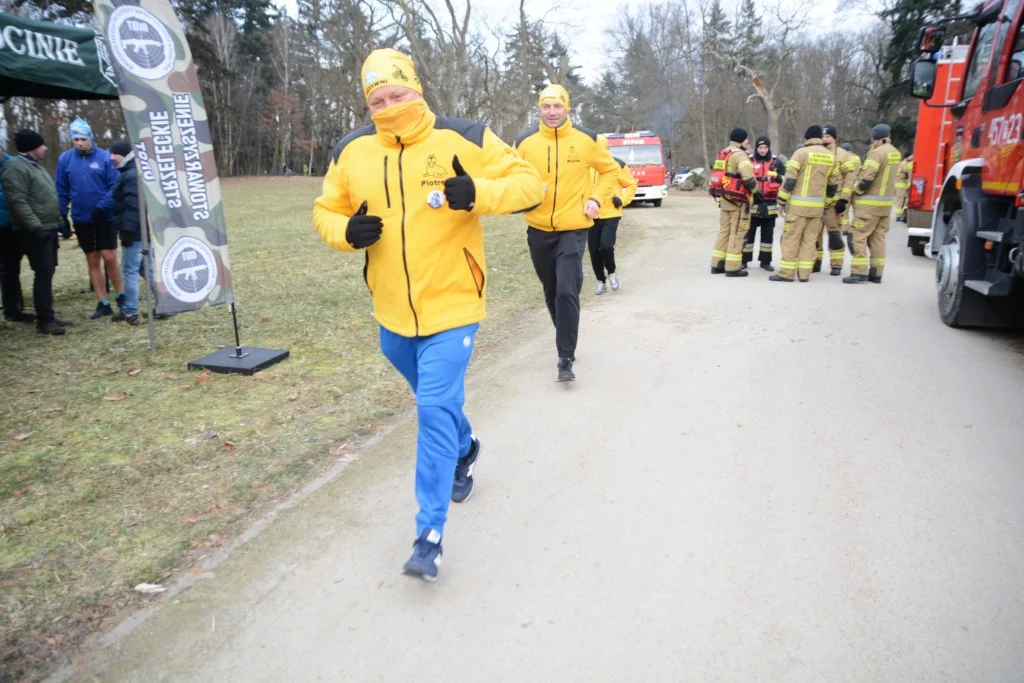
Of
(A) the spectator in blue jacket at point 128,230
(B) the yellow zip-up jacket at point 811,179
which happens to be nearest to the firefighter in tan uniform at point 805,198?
(B) the yellow zip-up jacket at point 811,179

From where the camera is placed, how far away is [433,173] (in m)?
3.22

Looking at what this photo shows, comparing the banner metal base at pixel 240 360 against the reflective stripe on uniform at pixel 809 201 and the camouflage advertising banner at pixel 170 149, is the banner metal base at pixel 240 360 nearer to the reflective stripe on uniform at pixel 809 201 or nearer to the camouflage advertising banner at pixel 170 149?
the camouflage advertising banner at pixel 170 149

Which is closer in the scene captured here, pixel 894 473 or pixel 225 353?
pixel 894 473

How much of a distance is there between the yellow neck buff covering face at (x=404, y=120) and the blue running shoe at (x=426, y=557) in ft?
5.60

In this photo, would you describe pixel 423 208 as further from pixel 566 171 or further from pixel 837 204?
pixel 837 204

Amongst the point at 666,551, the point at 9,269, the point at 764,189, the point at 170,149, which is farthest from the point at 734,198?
the point at 9,269

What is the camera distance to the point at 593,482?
13.3 feet

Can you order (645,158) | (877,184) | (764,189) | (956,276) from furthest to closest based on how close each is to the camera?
(645,158)
(764,189)
(877,184)
(956,276)

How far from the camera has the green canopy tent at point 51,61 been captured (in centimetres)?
659

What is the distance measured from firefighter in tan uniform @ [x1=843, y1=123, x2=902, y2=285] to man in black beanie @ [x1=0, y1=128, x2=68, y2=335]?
9598mm

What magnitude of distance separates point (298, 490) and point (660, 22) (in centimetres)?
5505

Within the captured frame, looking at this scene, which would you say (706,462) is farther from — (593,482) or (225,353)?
(225,353)

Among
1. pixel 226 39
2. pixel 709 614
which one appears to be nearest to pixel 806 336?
pixel 709 614

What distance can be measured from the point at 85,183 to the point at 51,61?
131 centimetres
